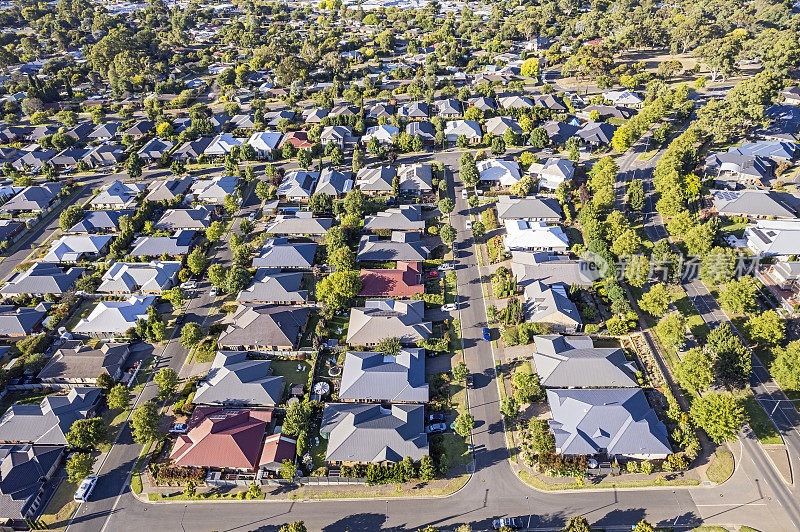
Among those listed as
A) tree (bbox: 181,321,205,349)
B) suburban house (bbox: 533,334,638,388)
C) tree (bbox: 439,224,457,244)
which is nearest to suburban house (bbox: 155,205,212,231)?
tree (bbox: 181,321,205,349)

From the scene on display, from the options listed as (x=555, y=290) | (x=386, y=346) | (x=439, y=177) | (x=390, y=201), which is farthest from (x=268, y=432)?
(x=439, y=177)

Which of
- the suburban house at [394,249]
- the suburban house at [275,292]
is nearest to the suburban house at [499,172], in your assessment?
the suburban house at [394,249]

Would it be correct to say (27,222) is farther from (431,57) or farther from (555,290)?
(431,57)

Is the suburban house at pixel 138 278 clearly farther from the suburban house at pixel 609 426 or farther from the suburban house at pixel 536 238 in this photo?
the suburban house at pixel 609 426

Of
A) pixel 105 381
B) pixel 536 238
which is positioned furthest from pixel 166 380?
pixel 536 238

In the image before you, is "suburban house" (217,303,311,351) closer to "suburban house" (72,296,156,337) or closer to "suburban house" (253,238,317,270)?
"suburban house" (253,238,317,270)
